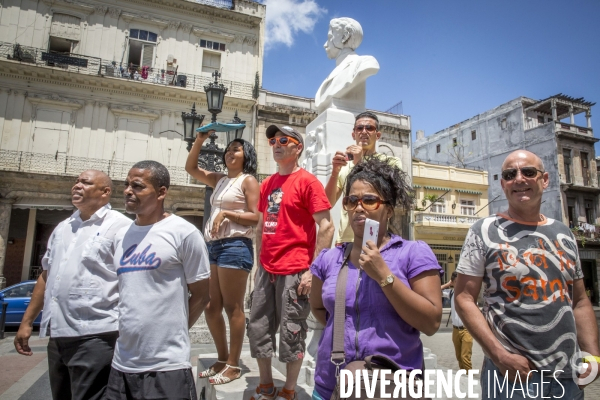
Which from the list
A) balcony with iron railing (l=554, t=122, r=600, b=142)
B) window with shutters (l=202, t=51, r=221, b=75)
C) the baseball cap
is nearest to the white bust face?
the baseball cap

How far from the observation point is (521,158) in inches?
80.7

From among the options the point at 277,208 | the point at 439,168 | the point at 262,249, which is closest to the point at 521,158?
the point at 277,208

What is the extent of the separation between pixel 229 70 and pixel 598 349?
1987cm

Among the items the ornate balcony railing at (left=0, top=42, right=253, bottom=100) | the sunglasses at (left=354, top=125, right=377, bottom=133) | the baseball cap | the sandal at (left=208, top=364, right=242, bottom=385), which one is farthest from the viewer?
the ornate balcony railing at (left=0, top=42, right=253, bottom=100)

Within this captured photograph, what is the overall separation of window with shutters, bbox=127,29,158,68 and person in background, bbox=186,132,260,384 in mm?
17752

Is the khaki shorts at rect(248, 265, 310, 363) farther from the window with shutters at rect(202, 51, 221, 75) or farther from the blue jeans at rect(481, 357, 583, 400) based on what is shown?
the window with shutters at rect(202, 51, 221, 75)

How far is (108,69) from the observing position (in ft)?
57.4

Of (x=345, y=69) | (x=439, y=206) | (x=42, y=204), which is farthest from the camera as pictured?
(x=439, y=206)

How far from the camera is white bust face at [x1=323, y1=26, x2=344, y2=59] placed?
16.2ft

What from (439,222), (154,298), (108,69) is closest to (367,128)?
(154,298)

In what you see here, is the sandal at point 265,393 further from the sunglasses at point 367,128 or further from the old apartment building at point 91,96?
the old apartment building at point 91,96

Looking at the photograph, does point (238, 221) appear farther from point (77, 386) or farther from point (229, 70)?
point (229, 70)

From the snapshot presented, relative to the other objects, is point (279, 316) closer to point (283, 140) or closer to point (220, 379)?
point (220, 379)

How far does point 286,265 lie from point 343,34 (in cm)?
351
